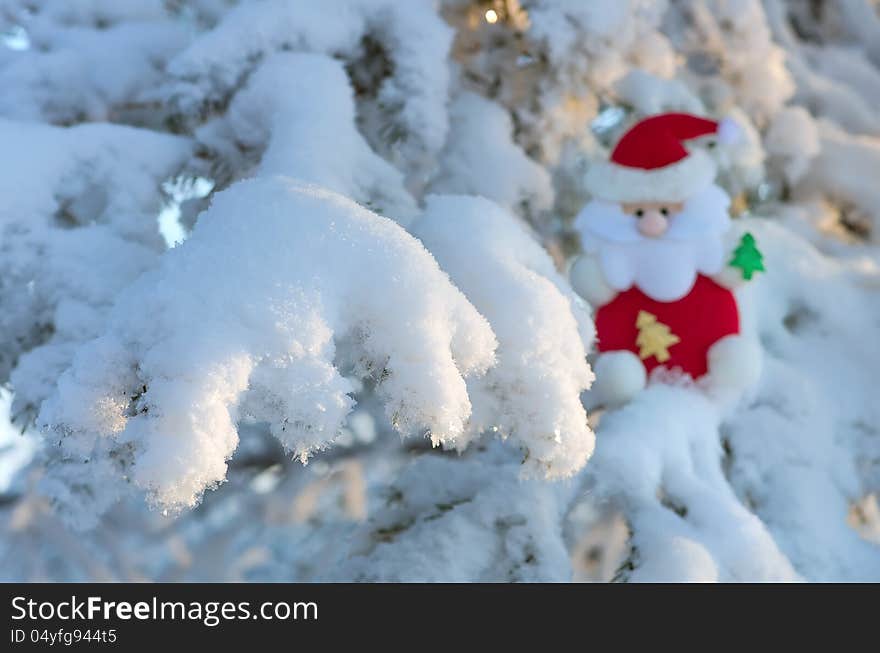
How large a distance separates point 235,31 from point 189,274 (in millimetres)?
990

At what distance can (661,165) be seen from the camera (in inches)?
83.6

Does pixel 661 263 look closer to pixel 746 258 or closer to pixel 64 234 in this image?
pixel 746 258

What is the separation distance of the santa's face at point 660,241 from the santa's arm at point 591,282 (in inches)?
0.9

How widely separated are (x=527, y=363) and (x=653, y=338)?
4.30ft

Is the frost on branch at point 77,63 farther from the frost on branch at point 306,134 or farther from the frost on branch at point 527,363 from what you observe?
the frost on branch at point 527,363

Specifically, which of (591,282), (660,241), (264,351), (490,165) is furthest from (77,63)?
(660,241)

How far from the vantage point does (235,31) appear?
1.66m

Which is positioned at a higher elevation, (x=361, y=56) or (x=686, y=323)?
(x=361, y=56)

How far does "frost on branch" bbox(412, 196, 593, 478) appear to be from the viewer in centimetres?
103

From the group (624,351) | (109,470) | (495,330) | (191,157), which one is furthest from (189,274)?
(624,351)

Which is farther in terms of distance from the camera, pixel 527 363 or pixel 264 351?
pixel 527 363

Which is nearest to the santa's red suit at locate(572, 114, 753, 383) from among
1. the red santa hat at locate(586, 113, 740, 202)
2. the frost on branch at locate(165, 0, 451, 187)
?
the red santa hat at locate(586, 113, 740, 202)

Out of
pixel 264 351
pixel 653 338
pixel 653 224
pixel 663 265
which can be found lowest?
pixel 653 338

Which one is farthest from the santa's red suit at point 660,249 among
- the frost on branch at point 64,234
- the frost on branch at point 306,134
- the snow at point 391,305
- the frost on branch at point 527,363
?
the frost on branch at point 64,234
